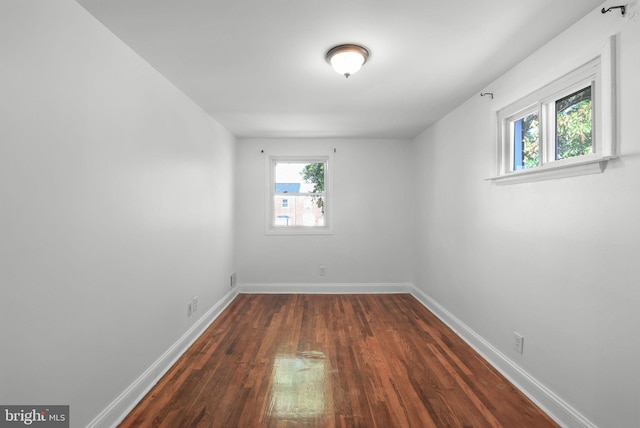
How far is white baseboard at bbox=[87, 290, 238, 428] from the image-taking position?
181 centimetres

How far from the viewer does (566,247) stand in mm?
1891

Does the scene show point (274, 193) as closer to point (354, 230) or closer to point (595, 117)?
point (354, 230)

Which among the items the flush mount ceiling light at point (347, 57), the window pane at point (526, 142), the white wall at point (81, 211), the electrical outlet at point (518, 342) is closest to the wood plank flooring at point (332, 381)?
the electrical outlet at point (518, 342)

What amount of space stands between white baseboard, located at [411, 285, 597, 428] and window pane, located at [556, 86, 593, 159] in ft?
5.07

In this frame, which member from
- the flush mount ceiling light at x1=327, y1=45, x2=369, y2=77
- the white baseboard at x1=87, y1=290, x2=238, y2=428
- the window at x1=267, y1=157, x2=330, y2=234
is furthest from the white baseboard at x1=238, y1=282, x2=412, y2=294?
the flush mount ceiling light at x1=327, y1=45, x2=369, y2=77

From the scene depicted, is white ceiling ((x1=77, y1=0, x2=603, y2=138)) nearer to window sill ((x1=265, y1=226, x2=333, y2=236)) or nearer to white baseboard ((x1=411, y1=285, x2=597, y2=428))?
window sill ((x1=265, y1=226, x2=333, y2=236))

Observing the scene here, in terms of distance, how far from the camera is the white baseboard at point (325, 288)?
4.80 meters

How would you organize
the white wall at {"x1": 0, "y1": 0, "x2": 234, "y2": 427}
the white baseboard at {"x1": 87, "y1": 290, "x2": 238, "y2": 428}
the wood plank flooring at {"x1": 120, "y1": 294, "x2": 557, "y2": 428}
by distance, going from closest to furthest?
the white wall at {"x1": 0, "y1": 0, "x2": 234, "y2": 427}, the white baseboard at {"x1": 87, "y1": 290, "x2": 238, "y2": 428}, the wood plank flooring at {"x1": 120, "y1": 294, "x2": 557, "y2": 428}

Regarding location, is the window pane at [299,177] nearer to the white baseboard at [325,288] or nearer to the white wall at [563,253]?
the white baseboard at [325,288]

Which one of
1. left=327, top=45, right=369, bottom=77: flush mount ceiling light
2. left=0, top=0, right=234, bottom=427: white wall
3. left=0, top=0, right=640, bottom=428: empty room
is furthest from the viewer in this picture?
left=327, top=45, right=369, bottom=77: flush mount ceiling light

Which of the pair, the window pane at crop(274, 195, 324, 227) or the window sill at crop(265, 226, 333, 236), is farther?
the window pane at crop(274, 195, 324, 227)

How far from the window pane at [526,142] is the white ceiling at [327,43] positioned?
18.1 inches

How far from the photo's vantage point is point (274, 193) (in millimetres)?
4914

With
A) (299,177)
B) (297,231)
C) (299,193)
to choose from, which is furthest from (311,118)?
(297,231)
